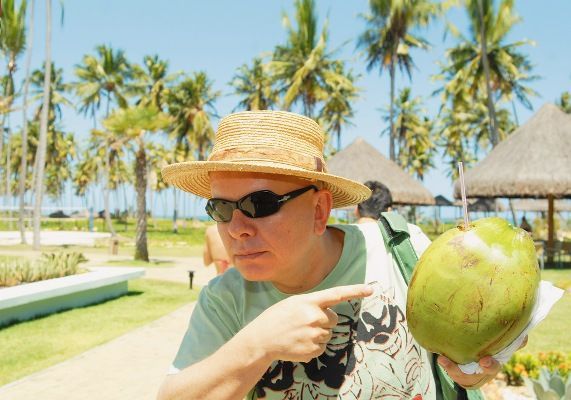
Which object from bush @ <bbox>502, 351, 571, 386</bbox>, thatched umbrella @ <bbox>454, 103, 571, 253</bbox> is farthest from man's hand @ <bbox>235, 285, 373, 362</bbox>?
thatched umbrella @ <bbox>454, 103, 571, 253</bbox>

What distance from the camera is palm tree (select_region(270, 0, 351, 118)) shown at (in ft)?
101

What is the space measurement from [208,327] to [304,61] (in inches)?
1221

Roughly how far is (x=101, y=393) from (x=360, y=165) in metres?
15.2

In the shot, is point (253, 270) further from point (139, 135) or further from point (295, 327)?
point (139, 135)

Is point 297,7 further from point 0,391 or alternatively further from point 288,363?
point 288,363

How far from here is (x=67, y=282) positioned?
391 inches

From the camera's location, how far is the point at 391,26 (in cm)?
3238

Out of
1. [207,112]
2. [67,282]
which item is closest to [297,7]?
[207,112]

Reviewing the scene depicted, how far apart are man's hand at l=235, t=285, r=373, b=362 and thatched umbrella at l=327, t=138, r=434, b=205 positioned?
17912mm

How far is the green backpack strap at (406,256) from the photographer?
1.62 metres

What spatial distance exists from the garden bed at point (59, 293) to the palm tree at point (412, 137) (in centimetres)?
4344

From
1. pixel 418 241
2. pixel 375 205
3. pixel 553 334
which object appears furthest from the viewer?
pixel 553 334

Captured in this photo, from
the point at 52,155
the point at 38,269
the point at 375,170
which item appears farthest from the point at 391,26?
the point at 52,155

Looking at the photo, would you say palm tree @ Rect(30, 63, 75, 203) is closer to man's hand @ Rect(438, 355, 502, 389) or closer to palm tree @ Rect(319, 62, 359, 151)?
palm tree @ Rect(319, 62, 359, 151)
